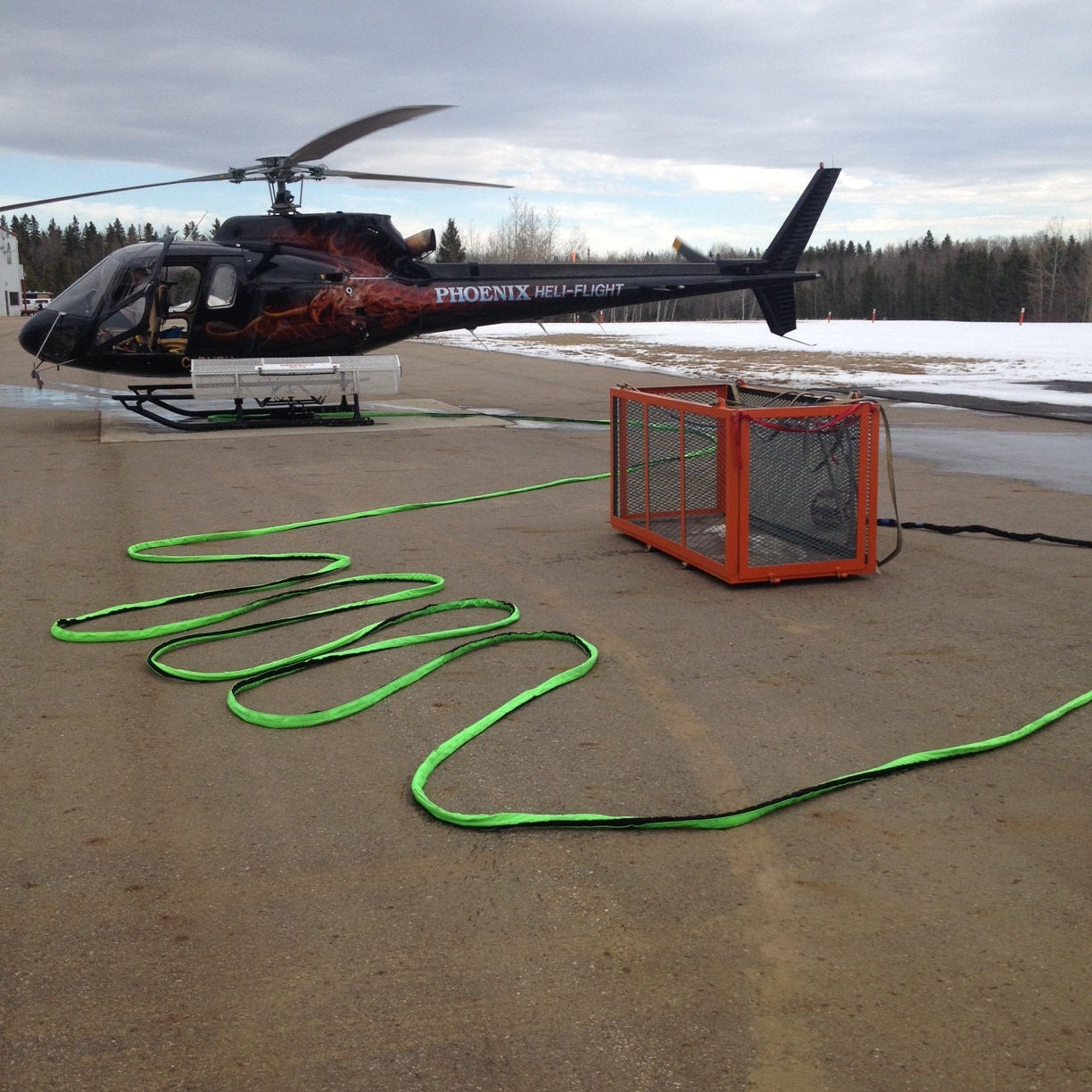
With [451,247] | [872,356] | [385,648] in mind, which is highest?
[451,247]

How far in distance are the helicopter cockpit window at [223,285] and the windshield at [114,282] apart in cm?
74

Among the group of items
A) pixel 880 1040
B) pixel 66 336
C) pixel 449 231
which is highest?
pixel 449 231

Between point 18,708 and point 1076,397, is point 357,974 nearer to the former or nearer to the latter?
point 18,708

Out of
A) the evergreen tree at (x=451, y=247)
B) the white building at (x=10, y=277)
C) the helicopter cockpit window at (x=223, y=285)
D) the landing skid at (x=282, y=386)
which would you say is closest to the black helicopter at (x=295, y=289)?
the helicopter cockpit window at (x=223, y=285)

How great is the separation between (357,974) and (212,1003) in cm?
37

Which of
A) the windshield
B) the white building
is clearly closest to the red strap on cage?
the windshield

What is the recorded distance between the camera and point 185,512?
380 inches

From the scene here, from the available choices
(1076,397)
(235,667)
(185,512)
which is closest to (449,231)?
(1076,397)

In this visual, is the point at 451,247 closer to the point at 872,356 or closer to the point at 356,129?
the point at 872,356

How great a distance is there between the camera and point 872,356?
29391 mm

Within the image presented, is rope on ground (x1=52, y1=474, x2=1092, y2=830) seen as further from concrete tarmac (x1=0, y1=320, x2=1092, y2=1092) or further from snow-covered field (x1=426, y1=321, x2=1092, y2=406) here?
snow-covered field (x1=426, y1=321, x2=1092, y2=406)

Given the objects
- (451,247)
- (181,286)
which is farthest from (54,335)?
(451,247)

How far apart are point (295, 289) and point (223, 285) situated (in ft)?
3.04

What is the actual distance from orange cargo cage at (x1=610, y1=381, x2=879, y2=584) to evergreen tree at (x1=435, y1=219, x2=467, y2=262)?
46764 mm
